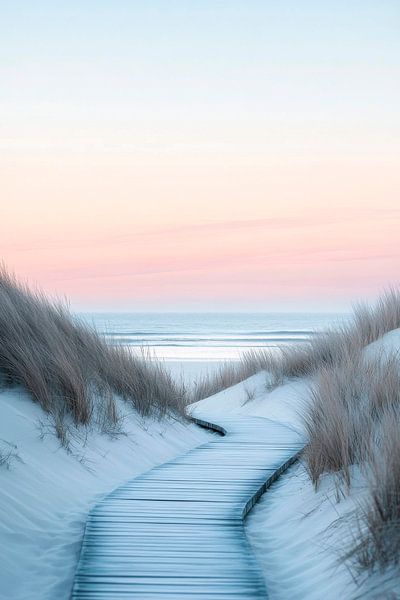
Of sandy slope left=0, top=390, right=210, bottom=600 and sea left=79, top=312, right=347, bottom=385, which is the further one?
Answer: sea left=79, top=312, right=347, bottom=385

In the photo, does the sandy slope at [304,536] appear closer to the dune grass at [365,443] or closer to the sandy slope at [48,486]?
the dune grass at [365,443]

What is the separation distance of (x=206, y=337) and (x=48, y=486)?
37708mm

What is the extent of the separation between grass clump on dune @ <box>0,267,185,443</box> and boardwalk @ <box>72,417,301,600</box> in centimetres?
88

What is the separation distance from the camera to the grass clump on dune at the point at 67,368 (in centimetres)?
625

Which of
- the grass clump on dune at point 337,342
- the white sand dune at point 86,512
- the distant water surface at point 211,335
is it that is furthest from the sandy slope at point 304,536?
the distant water surface at point 211,335

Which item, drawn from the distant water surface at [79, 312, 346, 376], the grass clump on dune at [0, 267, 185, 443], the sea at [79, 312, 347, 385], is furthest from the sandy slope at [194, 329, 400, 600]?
the distant water surface at [79, 312, 346, 376]

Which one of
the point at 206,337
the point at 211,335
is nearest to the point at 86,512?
the point at 206,337

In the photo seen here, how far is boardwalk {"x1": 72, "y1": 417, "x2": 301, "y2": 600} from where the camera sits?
3.48m


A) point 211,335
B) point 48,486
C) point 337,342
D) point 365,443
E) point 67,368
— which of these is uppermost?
point 365,443

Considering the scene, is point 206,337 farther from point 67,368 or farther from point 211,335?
point 67,368

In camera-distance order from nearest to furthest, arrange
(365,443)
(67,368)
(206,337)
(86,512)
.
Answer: (365,443) → (86,512) → (67,368) → (206,337)

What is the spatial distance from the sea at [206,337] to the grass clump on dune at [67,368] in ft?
42.8

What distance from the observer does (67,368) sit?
6.50 metres

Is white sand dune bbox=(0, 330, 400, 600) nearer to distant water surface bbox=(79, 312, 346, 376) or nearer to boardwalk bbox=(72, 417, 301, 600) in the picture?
boardwalk bbox=(72, 417, 301, 600)
